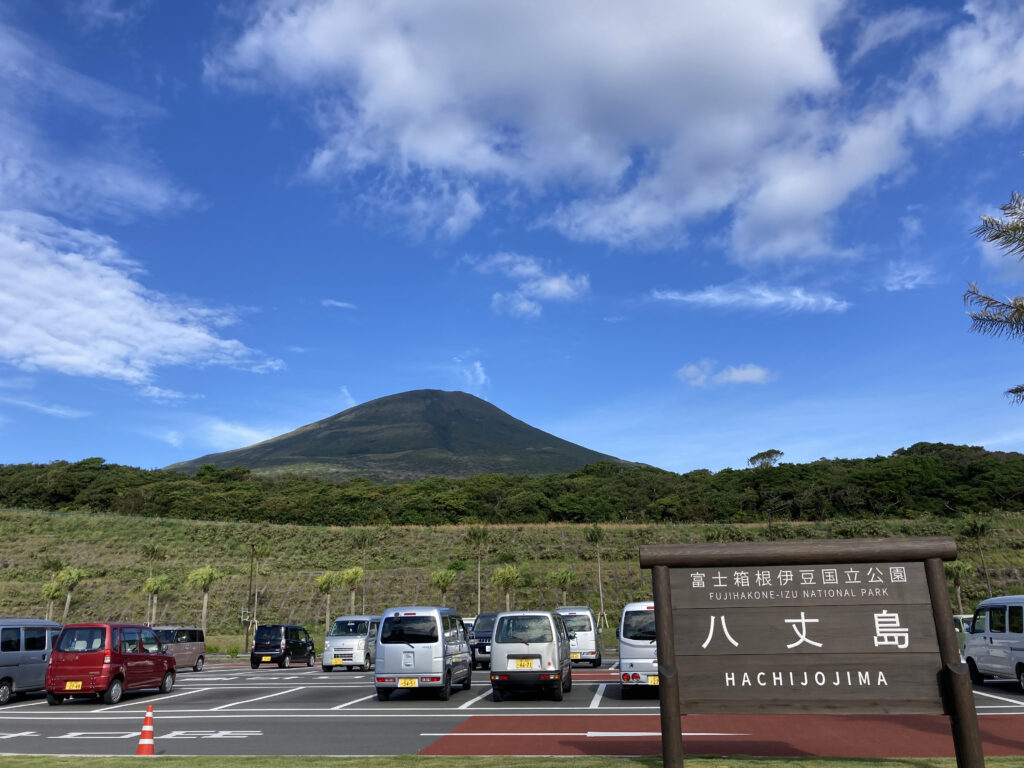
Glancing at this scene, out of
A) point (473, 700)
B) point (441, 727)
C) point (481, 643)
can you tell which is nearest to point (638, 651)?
point (473, 700)

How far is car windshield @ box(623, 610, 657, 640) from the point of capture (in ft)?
47.4

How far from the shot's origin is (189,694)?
1816cm

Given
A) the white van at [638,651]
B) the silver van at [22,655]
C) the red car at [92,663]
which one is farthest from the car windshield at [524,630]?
the silver van at [22,655]

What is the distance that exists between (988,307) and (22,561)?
62.6 m

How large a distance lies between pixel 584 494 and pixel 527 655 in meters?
70.6

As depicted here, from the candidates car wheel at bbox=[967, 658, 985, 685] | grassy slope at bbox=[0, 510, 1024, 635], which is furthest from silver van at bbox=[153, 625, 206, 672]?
car wheel at bbox=[967, 658, 985, 685]

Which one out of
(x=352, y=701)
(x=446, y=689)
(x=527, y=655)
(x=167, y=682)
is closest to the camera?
(x=527, y=655)

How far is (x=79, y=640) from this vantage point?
15.9m

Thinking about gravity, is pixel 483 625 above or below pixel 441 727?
above

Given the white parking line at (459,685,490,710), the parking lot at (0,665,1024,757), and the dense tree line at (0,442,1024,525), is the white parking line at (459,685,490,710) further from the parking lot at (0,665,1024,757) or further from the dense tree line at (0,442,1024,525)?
the dense tree line at (0,442,1024,525)

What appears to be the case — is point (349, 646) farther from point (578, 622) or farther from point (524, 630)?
point (524, 630)

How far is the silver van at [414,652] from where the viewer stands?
1510 cm

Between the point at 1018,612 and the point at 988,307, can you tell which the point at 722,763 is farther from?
the point at 1018,612

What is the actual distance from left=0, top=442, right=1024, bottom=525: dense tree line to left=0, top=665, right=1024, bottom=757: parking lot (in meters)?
61.2
